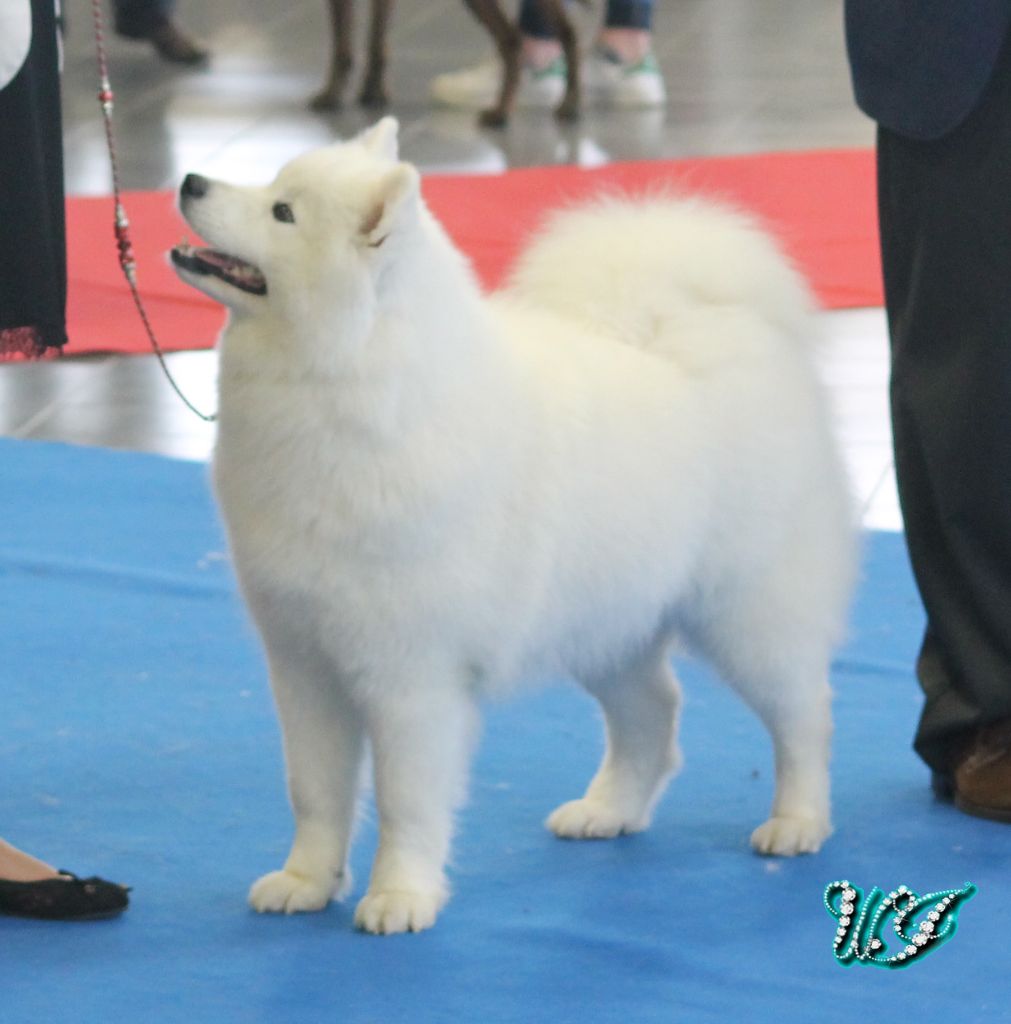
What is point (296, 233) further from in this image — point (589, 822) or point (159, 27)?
point (159, 27)

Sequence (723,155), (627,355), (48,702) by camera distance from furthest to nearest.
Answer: (723,155), (48,702), (627,355)

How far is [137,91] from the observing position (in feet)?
27.5

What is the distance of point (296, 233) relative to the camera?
6.60 ft

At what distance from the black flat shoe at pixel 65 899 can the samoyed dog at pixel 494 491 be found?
171mm

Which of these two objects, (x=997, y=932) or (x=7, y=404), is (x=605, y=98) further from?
(x=997, y=932)

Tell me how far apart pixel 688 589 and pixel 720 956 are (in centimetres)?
47

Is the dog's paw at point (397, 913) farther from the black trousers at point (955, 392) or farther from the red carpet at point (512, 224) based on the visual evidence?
the red carpet at point (512, 224)

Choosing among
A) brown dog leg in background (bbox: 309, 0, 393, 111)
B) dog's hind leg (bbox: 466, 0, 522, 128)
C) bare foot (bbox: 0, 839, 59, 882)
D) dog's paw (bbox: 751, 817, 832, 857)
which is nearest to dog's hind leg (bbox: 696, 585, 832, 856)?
dog's paw (bbox: 751, 817, 832, 857)

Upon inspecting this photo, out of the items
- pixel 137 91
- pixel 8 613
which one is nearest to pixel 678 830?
pixel 8 613

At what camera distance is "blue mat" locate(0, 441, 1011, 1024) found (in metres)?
2.09

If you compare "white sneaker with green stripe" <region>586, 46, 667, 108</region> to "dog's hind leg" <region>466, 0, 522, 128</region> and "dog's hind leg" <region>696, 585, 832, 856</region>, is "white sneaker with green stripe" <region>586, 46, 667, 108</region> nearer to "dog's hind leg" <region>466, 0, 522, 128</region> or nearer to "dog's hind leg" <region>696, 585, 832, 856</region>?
"dog's hind leg" <region>466, 0, 522, 128</region>

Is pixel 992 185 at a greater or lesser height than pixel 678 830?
greater

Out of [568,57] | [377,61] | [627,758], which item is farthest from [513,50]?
[627,758]

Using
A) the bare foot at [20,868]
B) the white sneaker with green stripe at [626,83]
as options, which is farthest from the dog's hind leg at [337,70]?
the bare foot at [20,868]
